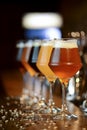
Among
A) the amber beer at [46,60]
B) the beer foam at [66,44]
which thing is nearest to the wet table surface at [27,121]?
the amber beer at [46,60]

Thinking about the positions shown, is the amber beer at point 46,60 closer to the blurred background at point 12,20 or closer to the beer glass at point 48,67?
the beer glass at point 48,67

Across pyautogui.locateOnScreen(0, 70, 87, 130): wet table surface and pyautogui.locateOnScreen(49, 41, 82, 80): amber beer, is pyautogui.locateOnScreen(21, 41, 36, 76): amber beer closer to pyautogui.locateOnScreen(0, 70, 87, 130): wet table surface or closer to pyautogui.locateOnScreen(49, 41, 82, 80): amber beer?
pyautogui.locateOnScreen(0, 70, 87, 130): wet table surface

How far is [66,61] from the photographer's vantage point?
1.52 meters

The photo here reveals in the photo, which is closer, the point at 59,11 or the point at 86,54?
the point at 86,54

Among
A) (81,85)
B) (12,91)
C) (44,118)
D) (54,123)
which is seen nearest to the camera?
(54,123)

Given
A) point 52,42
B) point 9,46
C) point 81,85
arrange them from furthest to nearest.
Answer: point 9,46
point 81,85
point 52,42

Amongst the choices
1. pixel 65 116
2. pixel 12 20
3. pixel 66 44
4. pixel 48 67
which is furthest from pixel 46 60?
pixel 12 20

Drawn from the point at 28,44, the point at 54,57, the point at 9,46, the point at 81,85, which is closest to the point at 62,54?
the point at 54,57

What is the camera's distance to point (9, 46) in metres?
8.20

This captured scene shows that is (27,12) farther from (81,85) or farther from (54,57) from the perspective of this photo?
(54,57)

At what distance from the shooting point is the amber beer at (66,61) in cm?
152

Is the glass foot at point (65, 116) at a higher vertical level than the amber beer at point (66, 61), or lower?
lower

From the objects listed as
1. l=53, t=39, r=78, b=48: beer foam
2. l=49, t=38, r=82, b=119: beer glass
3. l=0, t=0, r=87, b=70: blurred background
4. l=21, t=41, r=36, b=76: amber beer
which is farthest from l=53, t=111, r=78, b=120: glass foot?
l=0, t=0, r=87, b=70: blurred background

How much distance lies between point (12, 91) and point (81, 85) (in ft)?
1.78
